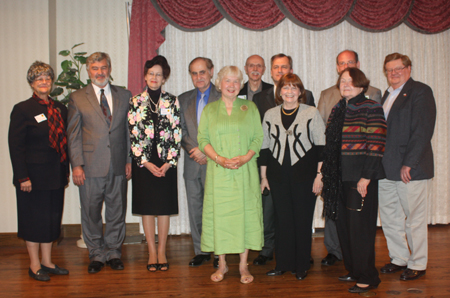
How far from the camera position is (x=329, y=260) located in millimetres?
3586

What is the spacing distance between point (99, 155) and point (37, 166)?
0.53 metres

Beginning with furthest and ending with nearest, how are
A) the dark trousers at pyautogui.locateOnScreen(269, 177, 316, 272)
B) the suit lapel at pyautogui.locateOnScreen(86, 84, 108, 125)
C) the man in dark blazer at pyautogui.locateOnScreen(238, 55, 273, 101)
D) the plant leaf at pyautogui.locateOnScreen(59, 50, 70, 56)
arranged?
1. the plant leaf at pyautogui.locateOnScreen(59, 50, 70, 56)
2. the man in dark blazer at pyautogui.locateOnScreen(238, 55, 273, 101)
3. the suit lapel at pyautogui.locateOnScreen(86, 84, 108, 125)
4. the dark trousers at pyautogui.locateOnScreen(269, 177, 316, 272)

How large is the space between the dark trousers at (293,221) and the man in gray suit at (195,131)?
876 mm

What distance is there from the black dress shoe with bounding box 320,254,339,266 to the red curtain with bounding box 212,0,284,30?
2730mm

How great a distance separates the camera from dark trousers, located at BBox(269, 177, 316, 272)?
3.12 m

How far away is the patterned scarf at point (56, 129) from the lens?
338 cm

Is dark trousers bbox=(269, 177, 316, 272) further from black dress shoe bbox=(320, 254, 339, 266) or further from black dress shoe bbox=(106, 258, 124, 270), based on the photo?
black dress shoe bbox=(106, 258, 124, 270)

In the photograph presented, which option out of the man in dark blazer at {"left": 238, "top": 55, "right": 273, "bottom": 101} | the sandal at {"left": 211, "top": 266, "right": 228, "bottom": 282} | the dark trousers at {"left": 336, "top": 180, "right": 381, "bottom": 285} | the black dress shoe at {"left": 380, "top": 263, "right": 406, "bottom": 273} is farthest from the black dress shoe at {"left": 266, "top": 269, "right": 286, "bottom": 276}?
the man in dark blazer at {"left": 238, "top": 55, "right": 273, "bottom": 101}

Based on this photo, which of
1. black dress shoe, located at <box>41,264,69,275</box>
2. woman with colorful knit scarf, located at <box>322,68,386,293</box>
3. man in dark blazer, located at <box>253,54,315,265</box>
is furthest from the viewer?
man in dark blazer, located at <box>253,54,315,265</box>

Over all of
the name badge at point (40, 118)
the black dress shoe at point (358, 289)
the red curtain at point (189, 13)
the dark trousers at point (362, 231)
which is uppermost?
the red curtain at point (189, 13)

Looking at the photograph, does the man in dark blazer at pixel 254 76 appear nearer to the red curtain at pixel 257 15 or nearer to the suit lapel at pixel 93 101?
the red curtain at pixel 257 15

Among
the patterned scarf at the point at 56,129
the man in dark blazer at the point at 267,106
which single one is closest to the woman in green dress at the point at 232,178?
the man in dark blazer at the point at 267,106

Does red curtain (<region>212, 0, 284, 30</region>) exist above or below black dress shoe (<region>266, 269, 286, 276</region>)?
above

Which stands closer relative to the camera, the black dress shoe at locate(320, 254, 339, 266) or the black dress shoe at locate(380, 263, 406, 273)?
the black dress shoe at locate(380, 263, 406, 273)
